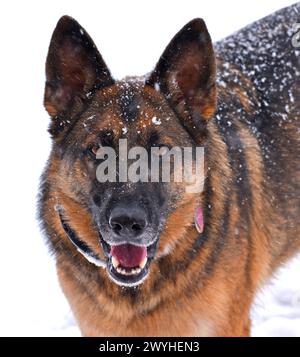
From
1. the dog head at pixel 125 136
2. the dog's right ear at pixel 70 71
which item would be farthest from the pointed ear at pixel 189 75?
the dog's right ear at pixel 70 71

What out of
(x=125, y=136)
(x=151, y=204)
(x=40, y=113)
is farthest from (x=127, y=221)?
(x=40, y=113)

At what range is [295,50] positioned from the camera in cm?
422

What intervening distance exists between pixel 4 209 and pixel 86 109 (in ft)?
10.3

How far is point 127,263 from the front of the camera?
3.10m

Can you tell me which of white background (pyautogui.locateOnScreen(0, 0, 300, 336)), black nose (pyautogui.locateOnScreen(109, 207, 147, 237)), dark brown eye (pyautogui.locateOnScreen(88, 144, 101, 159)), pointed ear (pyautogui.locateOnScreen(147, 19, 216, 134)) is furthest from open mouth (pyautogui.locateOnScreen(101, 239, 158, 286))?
white background (pyautogui.locateOnScreen(0, 0, 300, 336))

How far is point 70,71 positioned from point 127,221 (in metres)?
1.01

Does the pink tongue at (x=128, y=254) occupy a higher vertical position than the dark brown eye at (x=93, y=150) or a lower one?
lower

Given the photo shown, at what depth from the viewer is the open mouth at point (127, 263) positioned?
3062mm

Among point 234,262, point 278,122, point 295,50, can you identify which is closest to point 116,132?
point 234,262

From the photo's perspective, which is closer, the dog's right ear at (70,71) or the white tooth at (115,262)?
the white tooth at (115,262)

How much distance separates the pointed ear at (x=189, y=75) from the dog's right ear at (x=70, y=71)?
324mm

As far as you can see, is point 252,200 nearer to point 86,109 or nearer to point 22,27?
point 86,109

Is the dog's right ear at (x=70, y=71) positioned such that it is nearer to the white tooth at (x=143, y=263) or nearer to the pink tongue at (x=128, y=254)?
the pink tongue at (x=128, y=254)

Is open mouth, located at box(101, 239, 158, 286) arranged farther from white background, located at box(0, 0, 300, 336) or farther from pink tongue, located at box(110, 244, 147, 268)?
white background, located at box(0, 0, 300, 336)
